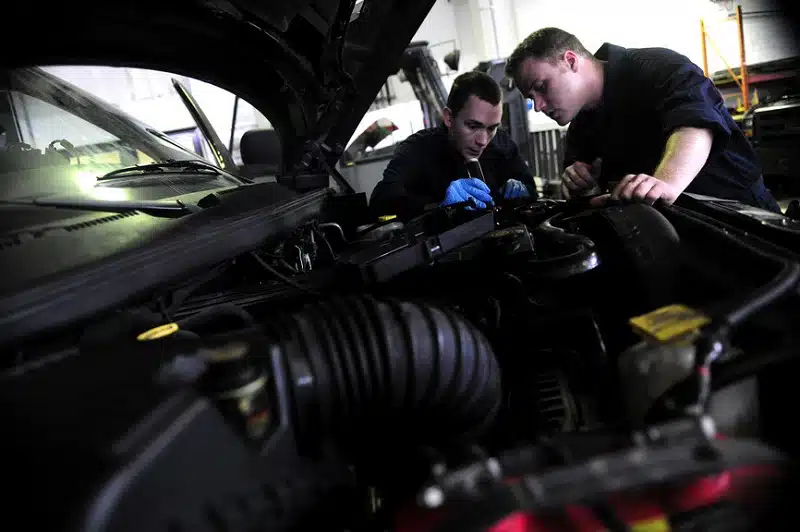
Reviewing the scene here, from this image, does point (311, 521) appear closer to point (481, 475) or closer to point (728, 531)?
point (481, 475)

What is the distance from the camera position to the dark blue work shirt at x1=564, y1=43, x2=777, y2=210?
1.48 metres

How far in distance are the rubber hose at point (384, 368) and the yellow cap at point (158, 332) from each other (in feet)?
0.37

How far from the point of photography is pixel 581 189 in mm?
1760

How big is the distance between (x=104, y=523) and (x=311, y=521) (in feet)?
0.78

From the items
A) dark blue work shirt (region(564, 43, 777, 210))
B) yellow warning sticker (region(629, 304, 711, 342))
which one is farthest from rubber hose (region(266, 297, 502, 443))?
dark blue work shirt (region(564, 43, 777, 210))

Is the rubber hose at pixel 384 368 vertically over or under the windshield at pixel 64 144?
under

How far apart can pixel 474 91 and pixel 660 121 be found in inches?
36.4

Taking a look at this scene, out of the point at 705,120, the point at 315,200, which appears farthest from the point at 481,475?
the point at 705,120

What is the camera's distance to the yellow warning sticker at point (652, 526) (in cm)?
45

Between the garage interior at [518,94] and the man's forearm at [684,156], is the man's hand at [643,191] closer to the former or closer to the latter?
the man's forearm at [684,156]

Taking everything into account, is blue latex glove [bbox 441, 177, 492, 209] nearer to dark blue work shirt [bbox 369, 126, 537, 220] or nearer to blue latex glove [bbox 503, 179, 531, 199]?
blue latex glove [bbox 503, 179, 531, 199]

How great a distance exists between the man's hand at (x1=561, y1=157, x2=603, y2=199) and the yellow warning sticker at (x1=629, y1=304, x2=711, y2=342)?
1157mm

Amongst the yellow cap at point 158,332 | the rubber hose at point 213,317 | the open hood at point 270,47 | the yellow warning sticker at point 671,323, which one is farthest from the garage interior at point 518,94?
the yellow warning sticker at point 671,323

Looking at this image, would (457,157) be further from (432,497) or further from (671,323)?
(432,497)
